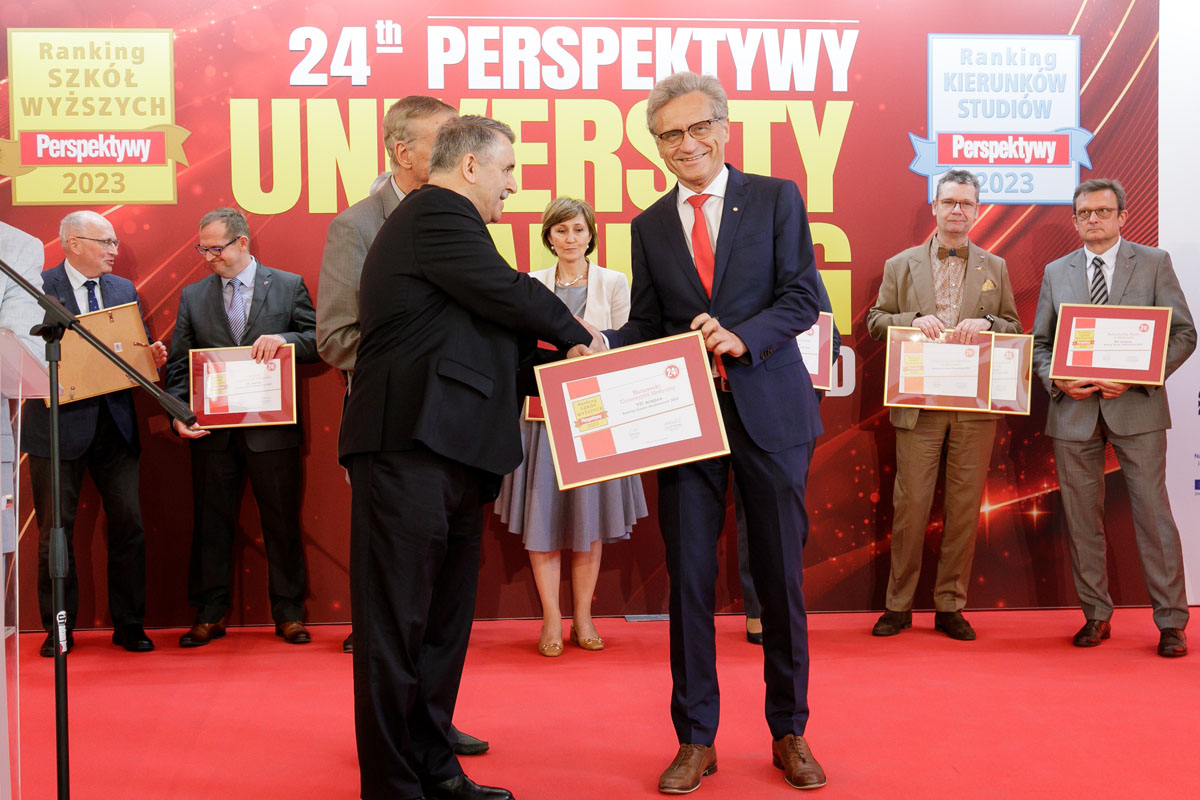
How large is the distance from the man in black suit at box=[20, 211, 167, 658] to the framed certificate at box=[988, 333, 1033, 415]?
13.6 ft

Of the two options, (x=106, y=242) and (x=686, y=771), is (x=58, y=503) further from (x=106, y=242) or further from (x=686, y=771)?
(x=106, y=242)

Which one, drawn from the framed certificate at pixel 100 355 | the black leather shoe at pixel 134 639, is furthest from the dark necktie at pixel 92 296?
the black leather shoe at pixel 134 639

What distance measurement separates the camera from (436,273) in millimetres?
2613

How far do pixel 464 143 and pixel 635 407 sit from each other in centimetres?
85

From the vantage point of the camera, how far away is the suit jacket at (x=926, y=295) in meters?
5.05

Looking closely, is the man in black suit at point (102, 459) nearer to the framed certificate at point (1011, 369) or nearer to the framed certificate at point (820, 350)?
the framed certificate at point (820, 350)

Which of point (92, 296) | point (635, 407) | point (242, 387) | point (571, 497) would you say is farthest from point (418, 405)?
point (92, 296)

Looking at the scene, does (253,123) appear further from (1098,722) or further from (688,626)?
(1098,722)

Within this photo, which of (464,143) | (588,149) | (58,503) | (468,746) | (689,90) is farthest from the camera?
(588,149)

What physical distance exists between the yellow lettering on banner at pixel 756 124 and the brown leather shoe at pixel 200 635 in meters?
3.62

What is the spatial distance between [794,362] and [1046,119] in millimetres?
3418

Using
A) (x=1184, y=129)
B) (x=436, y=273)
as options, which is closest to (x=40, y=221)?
(x=436, y=273)

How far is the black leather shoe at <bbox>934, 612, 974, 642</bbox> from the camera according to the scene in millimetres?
4848

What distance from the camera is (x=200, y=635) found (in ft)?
16.2
